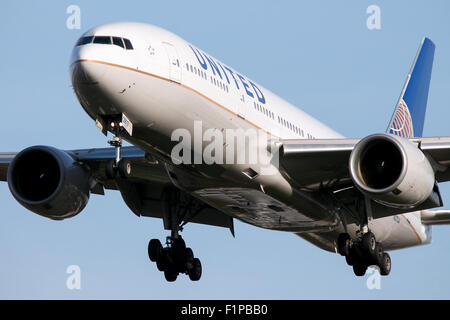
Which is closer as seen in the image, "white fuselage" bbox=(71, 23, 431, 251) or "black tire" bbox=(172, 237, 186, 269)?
"white fuselage" bbox=(71, 23, 431, 251)

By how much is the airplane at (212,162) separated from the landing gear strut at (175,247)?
36mm

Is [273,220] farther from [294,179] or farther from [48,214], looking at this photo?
[48,214]

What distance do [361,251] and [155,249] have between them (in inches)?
278

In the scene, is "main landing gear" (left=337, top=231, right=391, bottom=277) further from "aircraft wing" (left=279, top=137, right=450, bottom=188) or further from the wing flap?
the wing flap

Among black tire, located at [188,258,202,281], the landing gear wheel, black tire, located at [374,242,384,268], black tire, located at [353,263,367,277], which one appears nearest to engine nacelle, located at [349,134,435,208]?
black tire, located at [374,242,384,268]

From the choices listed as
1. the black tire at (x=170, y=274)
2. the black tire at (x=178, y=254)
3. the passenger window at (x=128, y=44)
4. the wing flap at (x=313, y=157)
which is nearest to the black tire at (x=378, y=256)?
the wing flap at (x=313, y=157)

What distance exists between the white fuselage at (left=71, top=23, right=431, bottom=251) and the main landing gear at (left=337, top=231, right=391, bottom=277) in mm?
914

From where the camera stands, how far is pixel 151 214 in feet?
106

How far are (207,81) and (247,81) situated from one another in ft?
10.7

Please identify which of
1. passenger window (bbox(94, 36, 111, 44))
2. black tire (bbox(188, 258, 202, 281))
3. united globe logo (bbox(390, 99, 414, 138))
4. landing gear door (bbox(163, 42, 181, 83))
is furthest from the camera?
united globe logo (bbox(390, 99, 414, 138))

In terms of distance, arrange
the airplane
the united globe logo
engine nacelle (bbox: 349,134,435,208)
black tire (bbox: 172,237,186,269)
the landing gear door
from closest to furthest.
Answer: the airplane < the landing gear door < engine nacelle (bbox: 349,134,435,208) < black tire (bbox: 172,237,186,269) < the united globe logo

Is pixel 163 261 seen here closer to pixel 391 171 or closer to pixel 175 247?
pixel 175 247

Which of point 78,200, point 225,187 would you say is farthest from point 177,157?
point 78,200

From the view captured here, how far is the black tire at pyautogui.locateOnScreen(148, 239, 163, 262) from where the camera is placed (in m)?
31.2
